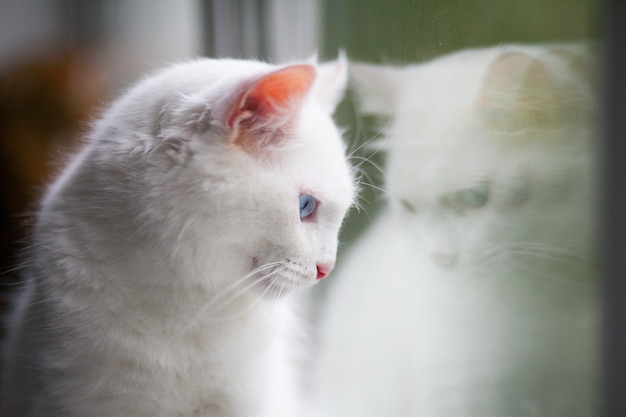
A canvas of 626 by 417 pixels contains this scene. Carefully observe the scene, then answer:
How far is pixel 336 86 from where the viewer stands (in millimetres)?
907

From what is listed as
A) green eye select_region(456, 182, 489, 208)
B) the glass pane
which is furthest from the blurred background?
green eye select_region(456, 182, 489, 208)

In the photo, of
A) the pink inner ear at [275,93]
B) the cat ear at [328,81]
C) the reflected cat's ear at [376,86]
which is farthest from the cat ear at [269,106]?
the reflected cat's ear at [376,86]

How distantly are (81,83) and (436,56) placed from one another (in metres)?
0.68

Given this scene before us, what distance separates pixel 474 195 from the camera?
87 centimetres

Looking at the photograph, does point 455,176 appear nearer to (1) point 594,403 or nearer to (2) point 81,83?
(1) point 594,403

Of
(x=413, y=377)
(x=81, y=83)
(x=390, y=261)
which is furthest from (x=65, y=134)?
(x=413, y=377)

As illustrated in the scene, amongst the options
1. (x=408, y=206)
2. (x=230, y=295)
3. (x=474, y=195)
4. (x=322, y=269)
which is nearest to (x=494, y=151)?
(x=474, y=195)

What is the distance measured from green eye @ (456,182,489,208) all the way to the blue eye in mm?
228

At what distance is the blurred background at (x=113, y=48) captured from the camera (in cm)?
98

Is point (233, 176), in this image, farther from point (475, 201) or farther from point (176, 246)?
point (475, 201)

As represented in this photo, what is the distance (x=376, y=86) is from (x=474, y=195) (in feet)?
0.80

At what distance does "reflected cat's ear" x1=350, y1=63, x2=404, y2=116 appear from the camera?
0.95 m

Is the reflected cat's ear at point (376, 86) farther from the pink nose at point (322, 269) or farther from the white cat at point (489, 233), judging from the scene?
the pink nose at point (322, 269)

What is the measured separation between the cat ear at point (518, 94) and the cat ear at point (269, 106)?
0.28 metres
